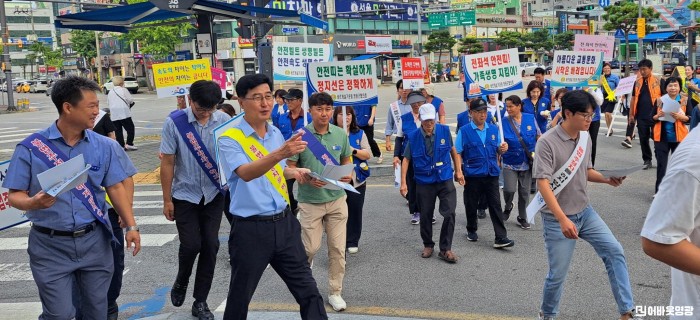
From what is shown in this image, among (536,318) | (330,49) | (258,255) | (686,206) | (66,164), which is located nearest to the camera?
(686,206)

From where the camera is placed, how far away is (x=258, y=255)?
393 centimetres

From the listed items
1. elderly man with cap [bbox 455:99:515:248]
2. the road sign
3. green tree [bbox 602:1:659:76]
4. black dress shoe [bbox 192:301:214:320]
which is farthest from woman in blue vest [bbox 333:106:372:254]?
the road sign

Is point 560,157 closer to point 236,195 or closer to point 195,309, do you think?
point 236,195

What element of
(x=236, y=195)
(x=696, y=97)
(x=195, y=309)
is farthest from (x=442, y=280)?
(x=696, y=97)

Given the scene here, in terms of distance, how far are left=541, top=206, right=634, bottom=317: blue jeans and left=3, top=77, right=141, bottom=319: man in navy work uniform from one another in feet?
9.74

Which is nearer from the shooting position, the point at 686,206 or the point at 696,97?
the point at 686,206

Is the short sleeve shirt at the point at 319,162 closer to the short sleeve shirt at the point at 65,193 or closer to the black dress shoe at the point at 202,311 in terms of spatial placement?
the black dress shoe at the point at 202,311

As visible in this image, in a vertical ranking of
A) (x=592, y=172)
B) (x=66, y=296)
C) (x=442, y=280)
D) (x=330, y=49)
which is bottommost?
(x=442, y=280)

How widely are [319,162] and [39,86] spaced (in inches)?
2542

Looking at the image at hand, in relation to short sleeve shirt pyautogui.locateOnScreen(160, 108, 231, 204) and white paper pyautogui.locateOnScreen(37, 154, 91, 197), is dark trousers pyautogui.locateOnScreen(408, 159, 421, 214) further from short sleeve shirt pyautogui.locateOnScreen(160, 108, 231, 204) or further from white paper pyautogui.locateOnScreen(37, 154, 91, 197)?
white paper pyautogui.locateOnScreen(37, 154, 91, 197)

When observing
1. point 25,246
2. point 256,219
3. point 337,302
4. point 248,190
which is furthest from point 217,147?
point 25,246

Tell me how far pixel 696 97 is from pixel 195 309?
22.9 ft

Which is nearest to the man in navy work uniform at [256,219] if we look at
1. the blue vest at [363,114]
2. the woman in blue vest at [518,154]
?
the woman in blue vest at [518,154]

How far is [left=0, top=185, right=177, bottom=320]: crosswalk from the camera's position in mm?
5609
